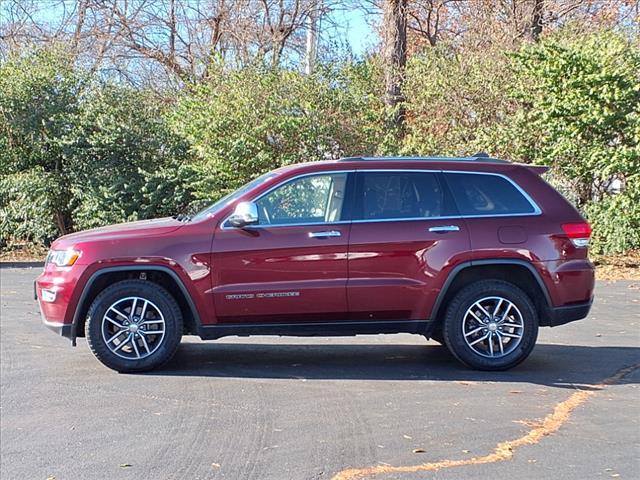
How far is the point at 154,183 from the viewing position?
18312mm

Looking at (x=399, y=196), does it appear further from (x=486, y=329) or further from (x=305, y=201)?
(x=486, y=329)

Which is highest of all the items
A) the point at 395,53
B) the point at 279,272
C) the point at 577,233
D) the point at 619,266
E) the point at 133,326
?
the point at 395,53

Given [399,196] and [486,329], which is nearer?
[486,329]

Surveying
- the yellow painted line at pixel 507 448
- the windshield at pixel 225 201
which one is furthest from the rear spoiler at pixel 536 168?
the windshield at pixel 225 201

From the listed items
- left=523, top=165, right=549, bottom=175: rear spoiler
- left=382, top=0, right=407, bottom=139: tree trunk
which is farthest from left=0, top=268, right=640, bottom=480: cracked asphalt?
left=382, top=0, right=407, bottom=139: tree trunk

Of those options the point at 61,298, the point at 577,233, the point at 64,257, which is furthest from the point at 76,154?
the point at 577,233

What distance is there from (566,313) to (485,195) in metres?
1.26

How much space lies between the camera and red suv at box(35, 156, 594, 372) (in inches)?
287

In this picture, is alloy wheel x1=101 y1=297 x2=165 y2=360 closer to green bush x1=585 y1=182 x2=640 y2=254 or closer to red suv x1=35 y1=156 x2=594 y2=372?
red suv x1=35 y1=156 x2=594 y2=372

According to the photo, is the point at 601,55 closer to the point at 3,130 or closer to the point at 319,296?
the point at 319,296

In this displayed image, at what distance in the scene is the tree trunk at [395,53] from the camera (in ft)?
64.2

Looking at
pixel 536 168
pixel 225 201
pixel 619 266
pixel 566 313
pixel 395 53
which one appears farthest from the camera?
pixel 395 53

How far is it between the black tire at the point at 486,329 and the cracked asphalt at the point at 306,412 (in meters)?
0.16

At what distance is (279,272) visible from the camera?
23.9 ft
